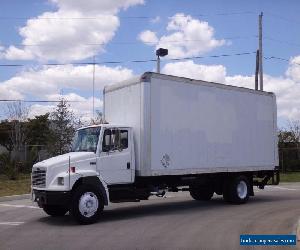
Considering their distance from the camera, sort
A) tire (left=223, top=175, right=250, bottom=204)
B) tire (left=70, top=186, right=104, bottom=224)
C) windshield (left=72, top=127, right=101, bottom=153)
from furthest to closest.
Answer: tire (left=223, top=175, right=250, bottom=204) → windshield (left=72, top=127, right=101, bottom=153) → tire (left=70, top=186, right=104, bottom=224)

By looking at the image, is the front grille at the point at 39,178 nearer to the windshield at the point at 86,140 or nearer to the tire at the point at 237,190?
the windshield at the point at 86,140

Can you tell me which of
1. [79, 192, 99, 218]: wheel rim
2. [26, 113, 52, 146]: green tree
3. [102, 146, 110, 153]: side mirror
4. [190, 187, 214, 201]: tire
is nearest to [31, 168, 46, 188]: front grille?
[79, 192, 99, 218]: wheel rim

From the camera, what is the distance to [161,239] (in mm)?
10688

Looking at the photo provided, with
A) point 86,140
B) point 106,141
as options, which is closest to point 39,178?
point 86,140

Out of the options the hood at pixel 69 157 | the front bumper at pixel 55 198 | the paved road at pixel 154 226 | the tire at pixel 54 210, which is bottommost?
the paved road at pixel 154 226

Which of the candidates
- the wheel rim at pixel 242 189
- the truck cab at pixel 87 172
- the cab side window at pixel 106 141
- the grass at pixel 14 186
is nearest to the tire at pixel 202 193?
the wheel rim at pixel 242 189

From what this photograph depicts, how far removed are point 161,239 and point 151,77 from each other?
551 cm

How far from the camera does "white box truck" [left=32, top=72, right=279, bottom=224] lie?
43.8ft

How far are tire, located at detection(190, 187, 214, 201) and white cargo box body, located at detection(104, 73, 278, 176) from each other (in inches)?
59.1

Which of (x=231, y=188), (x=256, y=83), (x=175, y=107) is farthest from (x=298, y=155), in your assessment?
(x=175, y=107)

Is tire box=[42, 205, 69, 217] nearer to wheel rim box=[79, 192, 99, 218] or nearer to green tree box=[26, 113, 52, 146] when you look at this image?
wheel rim box=[79, 192, 99, 218]

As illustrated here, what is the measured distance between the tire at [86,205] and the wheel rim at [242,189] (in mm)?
6025

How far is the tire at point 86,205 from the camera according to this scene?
508 inches

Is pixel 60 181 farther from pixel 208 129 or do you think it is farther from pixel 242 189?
pixel 242 189
